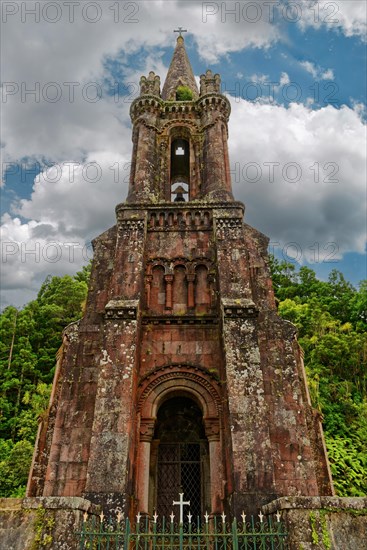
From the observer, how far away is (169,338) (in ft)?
45.0

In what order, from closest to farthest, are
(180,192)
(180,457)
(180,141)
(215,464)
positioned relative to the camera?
(215,464), (180,457), (180,192), (180,141)

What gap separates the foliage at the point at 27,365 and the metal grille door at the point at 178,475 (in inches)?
476

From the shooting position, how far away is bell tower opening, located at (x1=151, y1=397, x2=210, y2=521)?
41.9 feet

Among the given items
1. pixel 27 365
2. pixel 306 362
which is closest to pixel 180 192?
pixel 306 362

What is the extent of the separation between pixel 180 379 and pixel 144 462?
256 centimetres

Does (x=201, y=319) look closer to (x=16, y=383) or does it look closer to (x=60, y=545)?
(x=60, y=545)

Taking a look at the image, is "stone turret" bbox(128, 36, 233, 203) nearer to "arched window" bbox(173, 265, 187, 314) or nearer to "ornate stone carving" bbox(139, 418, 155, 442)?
"arched window" bbox(173, 265, 187, 314)

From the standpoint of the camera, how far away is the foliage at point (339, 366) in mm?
20281

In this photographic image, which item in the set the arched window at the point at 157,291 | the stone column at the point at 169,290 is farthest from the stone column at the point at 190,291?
the arched window at the point at 157,291

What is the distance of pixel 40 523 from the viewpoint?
686 centimetres

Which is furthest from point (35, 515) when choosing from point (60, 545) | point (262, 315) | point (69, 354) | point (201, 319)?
point (262, 315)

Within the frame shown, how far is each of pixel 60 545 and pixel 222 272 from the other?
9059 millimetres

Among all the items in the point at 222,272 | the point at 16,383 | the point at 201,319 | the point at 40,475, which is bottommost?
the point at 40,475

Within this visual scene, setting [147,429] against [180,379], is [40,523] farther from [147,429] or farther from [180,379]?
[180,379]
